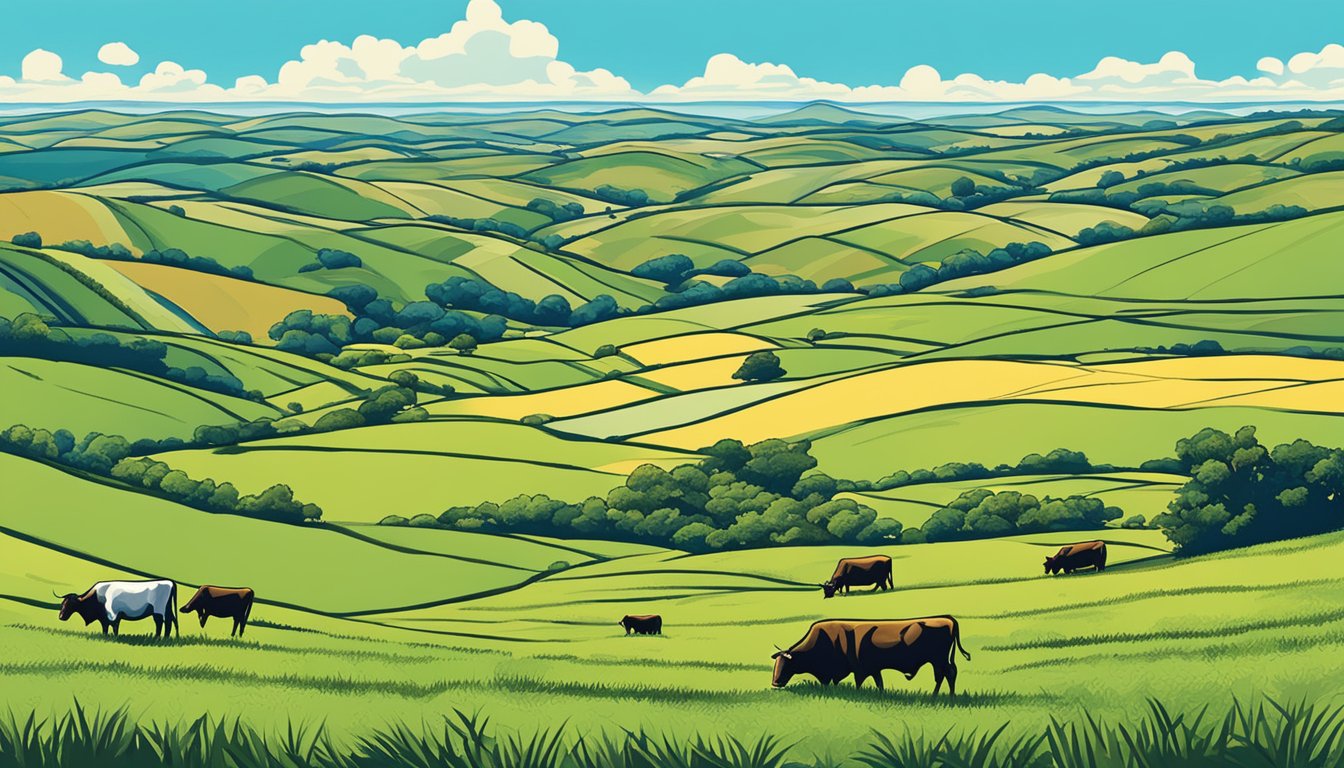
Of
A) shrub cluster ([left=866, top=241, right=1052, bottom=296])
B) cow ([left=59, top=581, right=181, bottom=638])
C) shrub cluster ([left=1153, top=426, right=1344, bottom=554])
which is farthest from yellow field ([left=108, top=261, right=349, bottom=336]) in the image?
cow ([left=59, top=581, right=181, bottom=638])

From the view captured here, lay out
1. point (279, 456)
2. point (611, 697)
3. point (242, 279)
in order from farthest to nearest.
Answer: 1. point (242, 279)
2. point (279, 456)
3. point (611, 697)

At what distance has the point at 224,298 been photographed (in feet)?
551

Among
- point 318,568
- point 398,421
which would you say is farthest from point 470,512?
point 398,421

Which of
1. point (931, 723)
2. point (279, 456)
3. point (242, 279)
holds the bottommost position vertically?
point (931, 723)

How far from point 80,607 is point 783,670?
44.4 feet

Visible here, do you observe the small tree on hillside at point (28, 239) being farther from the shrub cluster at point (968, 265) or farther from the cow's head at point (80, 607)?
the cow's head at point (80, 607)

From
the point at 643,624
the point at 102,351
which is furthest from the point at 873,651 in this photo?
the point at 102,351

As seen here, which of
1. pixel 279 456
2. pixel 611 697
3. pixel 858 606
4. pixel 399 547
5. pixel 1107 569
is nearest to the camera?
pixel 611 697

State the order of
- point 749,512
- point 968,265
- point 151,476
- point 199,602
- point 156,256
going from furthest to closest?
point 968,265
point 156,256
point 151,476
point 749,512
point 199,602

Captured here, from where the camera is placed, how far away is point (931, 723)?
627 inches

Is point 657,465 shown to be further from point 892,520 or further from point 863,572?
point 863,572

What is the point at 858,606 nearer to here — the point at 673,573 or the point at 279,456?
the point at 673,573

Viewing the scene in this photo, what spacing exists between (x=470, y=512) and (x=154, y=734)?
50.6 m

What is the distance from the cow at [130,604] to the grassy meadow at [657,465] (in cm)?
61
